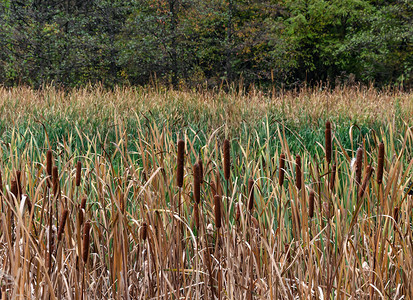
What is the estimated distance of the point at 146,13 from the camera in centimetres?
1619

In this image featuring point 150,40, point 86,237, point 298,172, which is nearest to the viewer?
point 86,237

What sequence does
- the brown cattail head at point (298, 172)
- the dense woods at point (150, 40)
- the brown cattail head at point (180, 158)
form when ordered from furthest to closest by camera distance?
1. the dense woods at point (150, 40)
2. the brown cattail head at point (298, 172)
3. the brown cattail head at point (180, 158)

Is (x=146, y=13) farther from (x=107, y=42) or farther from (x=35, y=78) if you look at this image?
(x=35, y=78)

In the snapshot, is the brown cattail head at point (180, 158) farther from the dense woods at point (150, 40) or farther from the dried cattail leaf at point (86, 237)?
the dense woods at point (150, 40)

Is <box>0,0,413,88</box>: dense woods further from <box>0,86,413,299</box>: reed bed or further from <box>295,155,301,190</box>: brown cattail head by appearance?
<box>295,155,301,190</box>: brown cattail head

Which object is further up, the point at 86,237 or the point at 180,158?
the point at 180,158

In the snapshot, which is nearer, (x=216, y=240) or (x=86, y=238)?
(x=86, y=238)

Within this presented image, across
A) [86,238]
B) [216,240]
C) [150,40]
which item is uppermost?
[150,40]

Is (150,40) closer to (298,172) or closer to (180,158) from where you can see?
(298,172)

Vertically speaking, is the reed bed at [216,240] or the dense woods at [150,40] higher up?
the dense woods at [150,40]

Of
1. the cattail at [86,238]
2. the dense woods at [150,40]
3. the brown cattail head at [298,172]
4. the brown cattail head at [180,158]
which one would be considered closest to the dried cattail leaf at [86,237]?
the cattail at [86,238]

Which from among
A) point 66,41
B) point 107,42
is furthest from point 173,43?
point 66,41

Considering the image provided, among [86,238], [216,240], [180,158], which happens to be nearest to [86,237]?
[86,238]

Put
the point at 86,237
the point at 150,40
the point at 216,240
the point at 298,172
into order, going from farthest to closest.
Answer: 1. the point at 150,40
2. the point at 216,240
3. the point at 298,172
4. the point at 86,237
